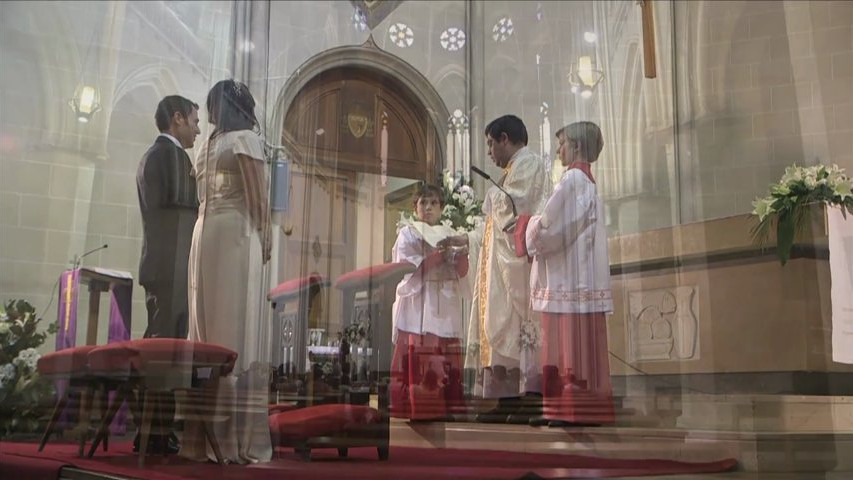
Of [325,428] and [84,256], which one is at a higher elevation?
[84,256]

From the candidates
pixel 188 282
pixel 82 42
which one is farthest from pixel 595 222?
pixel 82 42

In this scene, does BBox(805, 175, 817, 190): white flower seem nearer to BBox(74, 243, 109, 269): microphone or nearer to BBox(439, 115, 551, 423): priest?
BBox(439, 115, 551, 423): priest

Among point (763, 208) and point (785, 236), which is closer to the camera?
point (785, 236)

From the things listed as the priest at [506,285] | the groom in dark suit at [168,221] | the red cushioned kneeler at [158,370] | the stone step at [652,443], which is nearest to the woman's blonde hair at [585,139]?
the priest at [506,285]

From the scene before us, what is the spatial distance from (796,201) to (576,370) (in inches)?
61.0

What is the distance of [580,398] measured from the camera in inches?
159

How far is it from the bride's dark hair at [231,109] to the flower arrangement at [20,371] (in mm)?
1914

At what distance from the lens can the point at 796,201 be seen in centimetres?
451

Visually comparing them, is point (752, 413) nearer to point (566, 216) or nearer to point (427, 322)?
point (566, 216)

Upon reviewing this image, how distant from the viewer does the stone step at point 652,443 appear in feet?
11.2

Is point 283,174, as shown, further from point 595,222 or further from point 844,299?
point 844,299

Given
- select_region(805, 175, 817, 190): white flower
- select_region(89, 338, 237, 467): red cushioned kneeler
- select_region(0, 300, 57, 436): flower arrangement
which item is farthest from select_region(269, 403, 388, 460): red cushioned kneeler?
select_region(805, 175, 817, 190): white flower

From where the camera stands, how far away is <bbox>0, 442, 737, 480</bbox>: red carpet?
285 centimetres

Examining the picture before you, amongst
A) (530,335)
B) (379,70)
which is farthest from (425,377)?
(379,70)
